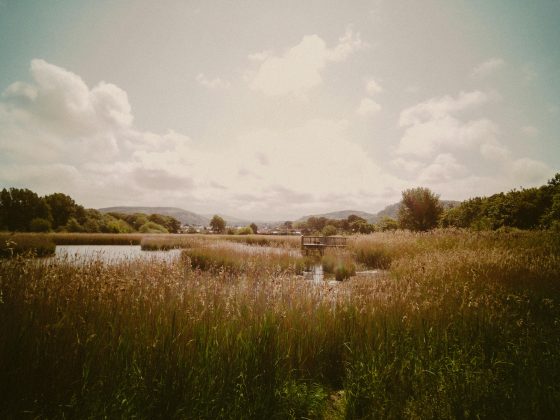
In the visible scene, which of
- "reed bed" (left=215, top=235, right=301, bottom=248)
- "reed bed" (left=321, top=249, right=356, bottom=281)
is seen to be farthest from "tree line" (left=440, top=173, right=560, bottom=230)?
"reed bed" (left=321, top=249, right=356, bottom=281)

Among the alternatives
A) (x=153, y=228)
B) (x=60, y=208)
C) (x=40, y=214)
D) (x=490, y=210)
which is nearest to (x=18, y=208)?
(x=40, y=214)

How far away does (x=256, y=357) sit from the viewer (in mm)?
2717

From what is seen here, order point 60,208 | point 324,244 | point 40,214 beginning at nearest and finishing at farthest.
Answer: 1. point 324,244
2. point 40,214
3. point 60,208

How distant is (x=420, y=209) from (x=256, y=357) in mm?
28329

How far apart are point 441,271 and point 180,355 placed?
21.2ft

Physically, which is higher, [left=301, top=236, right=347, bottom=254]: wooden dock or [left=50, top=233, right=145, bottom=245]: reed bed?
[left=301, top=236, right=347, bottom=254]: wooden dock

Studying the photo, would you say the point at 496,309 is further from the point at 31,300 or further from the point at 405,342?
the point at 31,300

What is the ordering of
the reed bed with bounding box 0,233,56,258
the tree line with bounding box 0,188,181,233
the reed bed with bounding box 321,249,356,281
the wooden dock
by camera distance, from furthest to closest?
the tree line with bounding box 0,188,181,233 < the wooden dock < the reed bed with bounding box 321,249,356,281 < the reed bed with bounding box 0,233,56,258

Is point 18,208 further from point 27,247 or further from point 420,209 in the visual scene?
point 420,209

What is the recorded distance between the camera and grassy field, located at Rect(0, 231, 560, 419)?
84.7 inches

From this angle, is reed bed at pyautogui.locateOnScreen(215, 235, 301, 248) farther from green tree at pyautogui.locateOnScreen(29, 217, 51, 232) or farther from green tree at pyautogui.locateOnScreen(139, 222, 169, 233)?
green tree at pyautogui.locateOnScreen(139, 222, 169, 233)

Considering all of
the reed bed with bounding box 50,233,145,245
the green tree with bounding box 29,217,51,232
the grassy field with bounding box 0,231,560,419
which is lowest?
the reed bed with bounding box 50,233,145,245

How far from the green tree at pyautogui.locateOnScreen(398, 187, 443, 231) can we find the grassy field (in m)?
24.5

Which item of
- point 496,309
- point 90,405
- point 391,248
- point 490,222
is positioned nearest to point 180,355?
point 90,405
